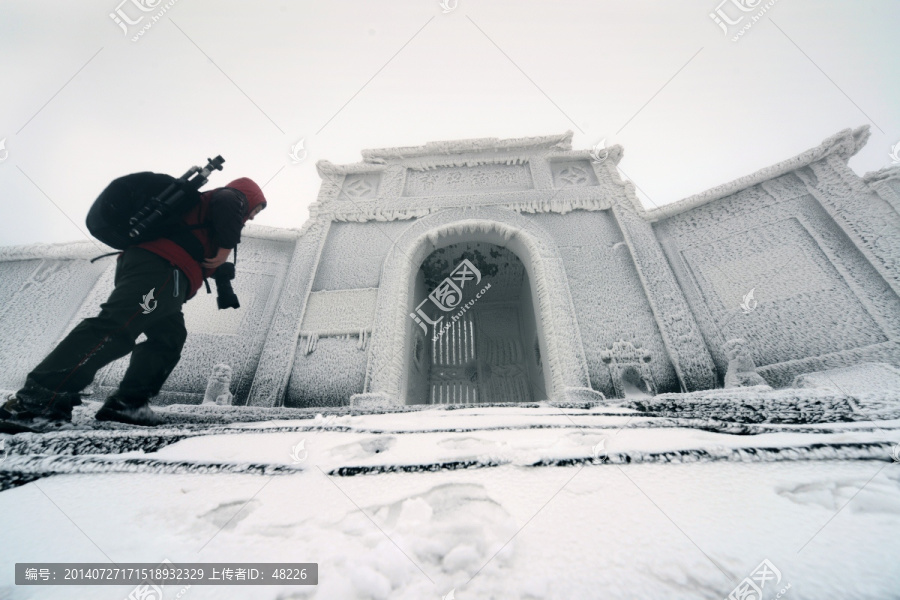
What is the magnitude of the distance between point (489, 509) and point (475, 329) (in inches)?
205

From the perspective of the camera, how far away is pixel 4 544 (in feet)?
2.04

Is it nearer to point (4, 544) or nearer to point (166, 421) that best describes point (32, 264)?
point (166, 421)

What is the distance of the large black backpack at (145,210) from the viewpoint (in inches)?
66.6

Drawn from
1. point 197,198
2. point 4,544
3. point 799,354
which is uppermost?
point 197,198

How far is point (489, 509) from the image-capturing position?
70cm

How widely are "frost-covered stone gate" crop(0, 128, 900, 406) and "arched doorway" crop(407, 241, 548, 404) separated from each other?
0.39m

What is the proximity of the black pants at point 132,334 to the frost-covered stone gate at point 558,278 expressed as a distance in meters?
1.21

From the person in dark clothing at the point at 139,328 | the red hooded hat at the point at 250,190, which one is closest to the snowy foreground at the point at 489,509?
the person in dark clothing at the point at 139,328

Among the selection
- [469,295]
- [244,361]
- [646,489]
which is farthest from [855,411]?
[469,295]

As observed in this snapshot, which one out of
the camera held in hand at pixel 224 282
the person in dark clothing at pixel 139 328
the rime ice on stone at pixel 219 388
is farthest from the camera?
the rime ice on stone at pixel 219 388

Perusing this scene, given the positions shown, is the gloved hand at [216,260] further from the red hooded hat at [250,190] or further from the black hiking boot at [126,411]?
the black hiking boot at [126,411]

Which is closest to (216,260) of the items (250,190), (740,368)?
(250,190)

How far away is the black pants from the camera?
1511mm

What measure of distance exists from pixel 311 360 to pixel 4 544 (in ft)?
8.68
